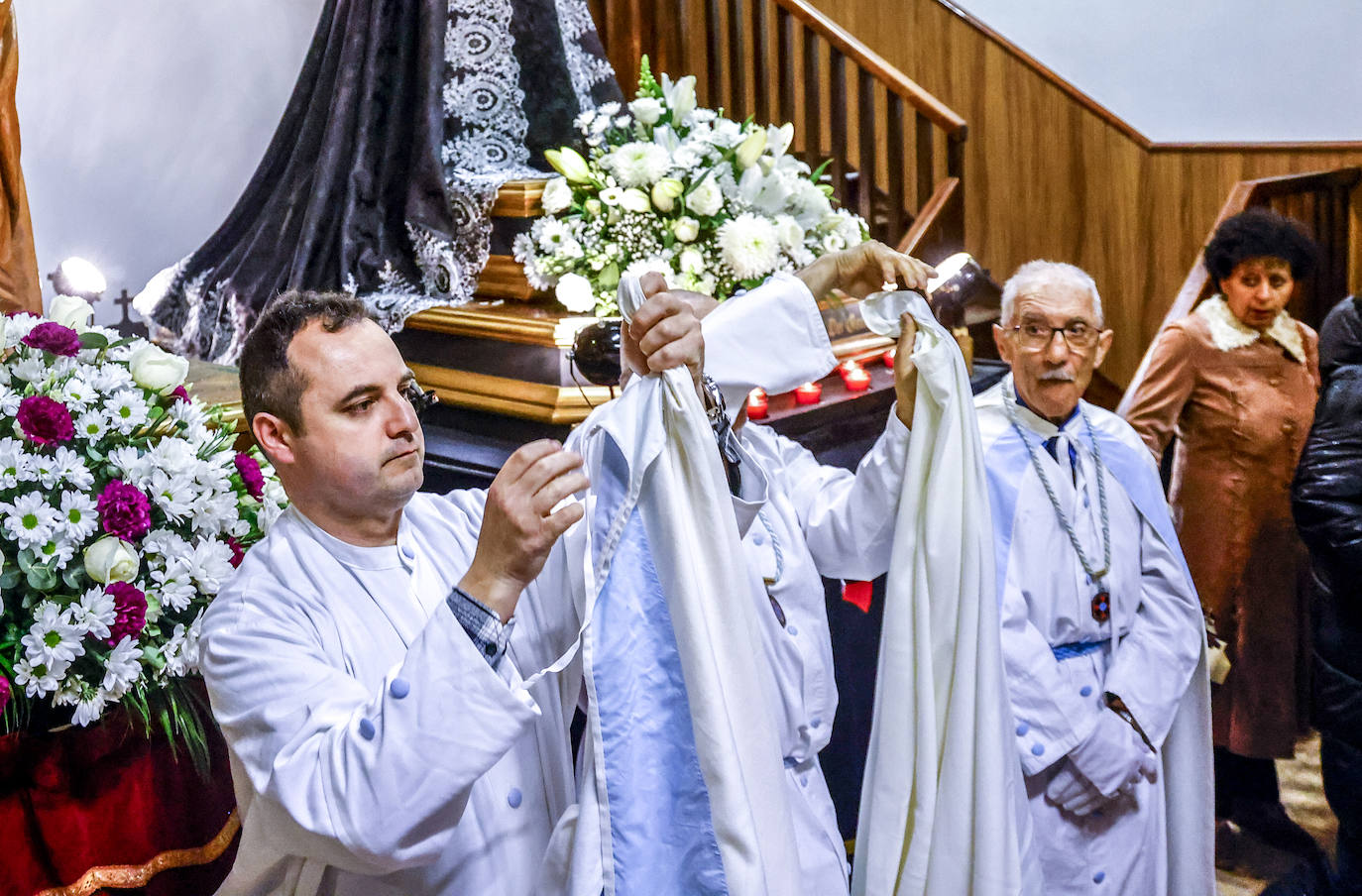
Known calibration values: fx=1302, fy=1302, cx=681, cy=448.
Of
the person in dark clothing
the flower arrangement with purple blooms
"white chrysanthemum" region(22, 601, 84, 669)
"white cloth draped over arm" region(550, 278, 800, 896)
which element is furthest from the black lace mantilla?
the person in dark clothing

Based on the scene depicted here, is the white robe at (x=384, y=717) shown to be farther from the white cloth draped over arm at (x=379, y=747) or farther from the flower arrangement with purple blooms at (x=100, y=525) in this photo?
the flower arrangement with purple blooms at (x=100, y=525)

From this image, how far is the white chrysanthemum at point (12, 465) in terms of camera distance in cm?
205

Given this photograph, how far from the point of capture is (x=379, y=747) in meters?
1.42

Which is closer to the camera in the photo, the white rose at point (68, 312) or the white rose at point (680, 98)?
the white rose at point (68, 312)

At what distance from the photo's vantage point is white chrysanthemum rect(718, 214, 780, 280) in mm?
3275

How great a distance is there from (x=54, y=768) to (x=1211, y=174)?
6.42 m

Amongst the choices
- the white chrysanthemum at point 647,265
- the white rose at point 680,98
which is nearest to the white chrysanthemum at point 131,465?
the white chrysanthemum at point 647,265

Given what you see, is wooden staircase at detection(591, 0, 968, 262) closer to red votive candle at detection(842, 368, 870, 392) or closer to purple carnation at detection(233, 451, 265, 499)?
red votive candle at detection(842, 368, 870, 392)

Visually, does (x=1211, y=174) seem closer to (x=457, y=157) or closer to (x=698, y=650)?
(x=457, y=157)

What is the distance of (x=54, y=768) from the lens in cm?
212

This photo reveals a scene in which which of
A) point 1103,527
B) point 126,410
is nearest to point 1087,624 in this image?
point 1103,527

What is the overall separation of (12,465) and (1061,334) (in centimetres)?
202

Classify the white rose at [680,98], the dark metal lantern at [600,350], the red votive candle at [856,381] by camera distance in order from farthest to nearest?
1. the red votive candle at [856,381]
2. the white rose at [680,98]
3. the dark metal lantern at [600,350]

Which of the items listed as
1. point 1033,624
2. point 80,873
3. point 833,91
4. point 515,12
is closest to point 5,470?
point 80,873
